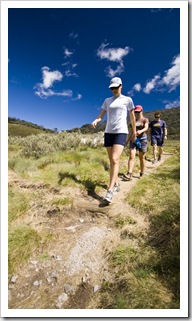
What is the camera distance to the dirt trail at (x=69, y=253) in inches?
94.7

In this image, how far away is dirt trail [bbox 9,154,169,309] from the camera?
240 cm

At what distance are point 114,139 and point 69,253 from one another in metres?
2.39

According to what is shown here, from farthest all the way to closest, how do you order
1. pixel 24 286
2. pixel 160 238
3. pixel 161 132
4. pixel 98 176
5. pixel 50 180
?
pixel 161 132, pixel 98 176, pixel 50 180, pixel 160 238, pixel 24 286

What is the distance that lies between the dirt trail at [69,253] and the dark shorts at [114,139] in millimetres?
1118

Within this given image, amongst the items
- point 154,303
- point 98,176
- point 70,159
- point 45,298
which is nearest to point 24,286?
point 45,298

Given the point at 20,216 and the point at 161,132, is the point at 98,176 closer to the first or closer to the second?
the point at 20,216

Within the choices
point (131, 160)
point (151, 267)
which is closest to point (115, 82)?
point (131, 160)

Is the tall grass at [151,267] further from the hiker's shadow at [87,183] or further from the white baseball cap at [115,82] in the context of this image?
the white baseball cap at [115,82]

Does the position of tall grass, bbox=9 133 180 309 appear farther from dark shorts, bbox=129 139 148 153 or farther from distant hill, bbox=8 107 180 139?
distant hill, bbox=8 107 180 139

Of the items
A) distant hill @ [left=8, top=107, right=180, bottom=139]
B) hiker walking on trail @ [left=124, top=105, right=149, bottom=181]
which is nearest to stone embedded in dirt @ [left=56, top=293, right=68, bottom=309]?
distant hill @ [left=8, top=107, right=180, bottom=139]

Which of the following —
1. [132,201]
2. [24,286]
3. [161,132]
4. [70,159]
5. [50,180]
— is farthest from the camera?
[161,132]

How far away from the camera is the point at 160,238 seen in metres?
3.08

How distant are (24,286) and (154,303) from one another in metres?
1.42

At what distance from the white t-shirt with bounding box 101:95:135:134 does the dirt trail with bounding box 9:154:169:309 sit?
1414 millimetres
